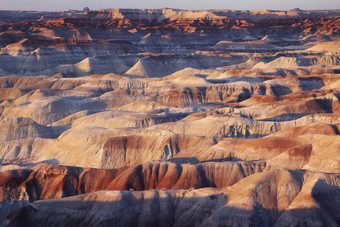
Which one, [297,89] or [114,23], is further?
[114,23]

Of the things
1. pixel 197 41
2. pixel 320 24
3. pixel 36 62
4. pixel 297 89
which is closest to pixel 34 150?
pixel 297 89

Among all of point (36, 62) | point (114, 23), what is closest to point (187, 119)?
point (36, 62)

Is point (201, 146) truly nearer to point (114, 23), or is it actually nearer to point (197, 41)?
point (197, 41)

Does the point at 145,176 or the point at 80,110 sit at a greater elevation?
Answer: the point at 145,176

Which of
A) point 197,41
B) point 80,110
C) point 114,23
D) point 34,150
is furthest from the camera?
point 114,23

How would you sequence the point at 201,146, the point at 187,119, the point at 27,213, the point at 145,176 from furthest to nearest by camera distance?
1. the point at 187,119
2. the point at 201,146
3. the point at 145,176
4. the point at 27,213

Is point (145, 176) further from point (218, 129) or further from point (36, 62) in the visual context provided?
point (36, 62)
